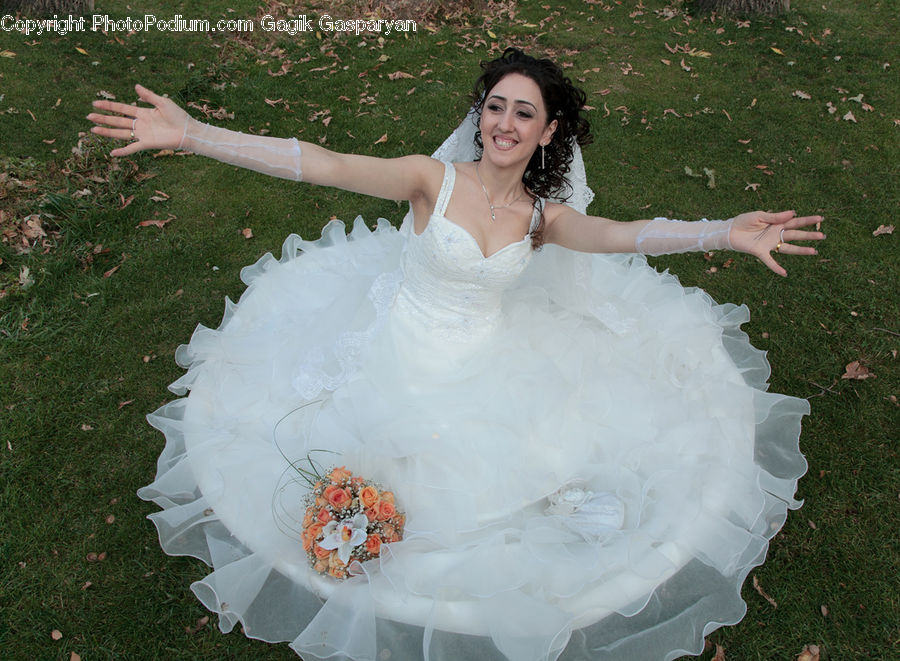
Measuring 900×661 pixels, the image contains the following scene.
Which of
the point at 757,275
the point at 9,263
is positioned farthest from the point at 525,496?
the point at 9,263

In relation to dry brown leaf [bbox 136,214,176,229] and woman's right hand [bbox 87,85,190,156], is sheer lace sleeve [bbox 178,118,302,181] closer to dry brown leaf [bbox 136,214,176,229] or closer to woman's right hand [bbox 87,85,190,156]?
woman's right hand [bbox 87,85,190,156]

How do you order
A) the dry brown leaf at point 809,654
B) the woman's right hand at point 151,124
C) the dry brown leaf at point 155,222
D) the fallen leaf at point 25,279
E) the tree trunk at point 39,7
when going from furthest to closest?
the tree trunk at point 39,7, the dry brown leaf at point 155,222, the fallen leaf at point 25,279, the dry brown leaf at point 809,654, the woman's right hand at point 151,124

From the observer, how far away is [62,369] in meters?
5.35

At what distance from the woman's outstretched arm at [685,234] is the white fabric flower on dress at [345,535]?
6.81ft

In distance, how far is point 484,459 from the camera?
3684 mm

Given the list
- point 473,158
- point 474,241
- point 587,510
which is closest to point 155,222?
point 473,158

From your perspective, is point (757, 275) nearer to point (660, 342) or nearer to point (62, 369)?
point (660, 342)

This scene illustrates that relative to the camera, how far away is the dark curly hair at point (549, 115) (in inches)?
145

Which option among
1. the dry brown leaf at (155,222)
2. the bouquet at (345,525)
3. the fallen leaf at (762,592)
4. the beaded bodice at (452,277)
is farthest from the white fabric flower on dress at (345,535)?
the dry brown leaf at (155,222)

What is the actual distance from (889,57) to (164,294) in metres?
10.9

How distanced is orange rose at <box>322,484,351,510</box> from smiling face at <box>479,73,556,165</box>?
2.05m

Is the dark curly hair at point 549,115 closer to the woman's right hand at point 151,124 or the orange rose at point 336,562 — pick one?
the woman's right hand at point 151,124

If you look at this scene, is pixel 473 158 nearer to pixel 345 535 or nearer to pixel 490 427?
pixel 490 427

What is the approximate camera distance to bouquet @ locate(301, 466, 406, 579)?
3316mm
